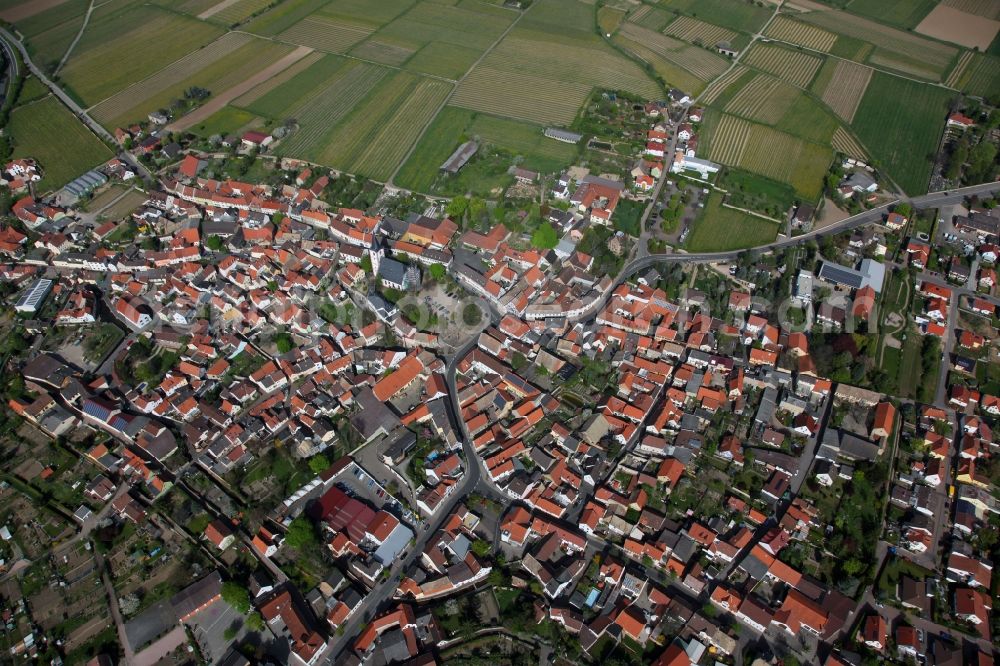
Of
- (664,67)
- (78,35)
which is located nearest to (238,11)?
(78,35)

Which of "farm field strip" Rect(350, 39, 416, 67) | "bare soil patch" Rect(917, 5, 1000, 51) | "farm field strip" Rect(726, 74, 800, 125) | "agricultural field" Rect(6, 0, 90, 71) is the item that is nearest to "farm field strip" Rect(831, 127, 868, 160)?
"farm field strip" Rect(726, 74, 800, 125)

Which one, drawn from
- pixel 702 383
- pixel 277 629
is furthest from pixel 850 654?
pixel 277 629

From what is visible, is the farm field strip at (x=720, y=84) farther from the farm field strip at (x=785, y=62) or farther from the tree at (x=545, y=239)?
the tree at (x=545, y=239)

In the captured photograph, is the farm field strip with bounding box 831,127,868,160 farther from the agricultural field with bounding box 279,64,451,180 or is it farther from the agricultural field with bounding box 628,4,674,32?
the agricultural field with bounding box 279,64,451,180

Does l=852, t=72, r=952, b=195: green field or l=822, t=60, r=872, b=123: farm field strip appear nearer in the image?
l=852, t=72, r=952, b=195: green field

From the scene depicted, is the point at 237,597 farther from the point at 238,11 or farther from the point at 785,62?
the point at 238,11
